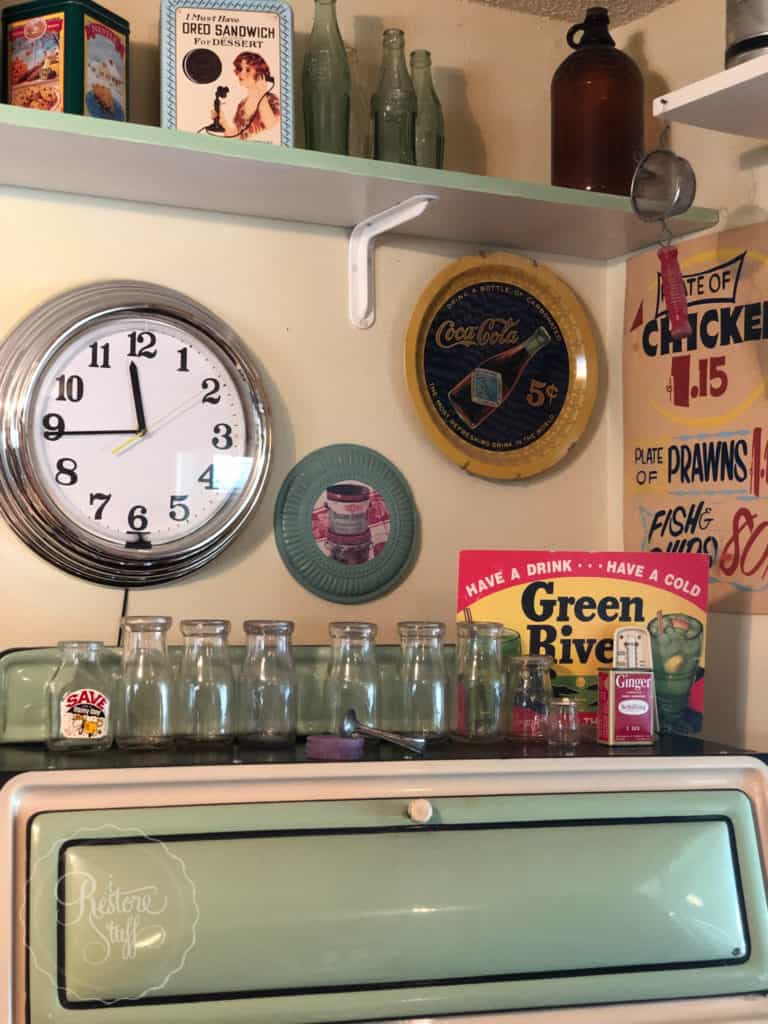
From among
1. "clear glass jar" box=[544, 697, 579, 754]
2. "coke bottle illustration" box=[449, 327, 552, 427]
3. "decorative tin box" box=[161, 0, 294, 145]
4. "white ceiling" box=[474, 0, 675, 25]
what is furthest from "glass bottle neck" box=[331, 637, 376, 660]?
"white ceiling" box=[474, 0, 675, 25]

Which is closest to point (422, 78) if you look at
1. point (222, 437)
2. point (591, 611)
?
point (222, 437)

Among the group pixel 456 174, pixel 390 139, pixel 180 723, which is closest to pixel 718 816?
pixel 180 723

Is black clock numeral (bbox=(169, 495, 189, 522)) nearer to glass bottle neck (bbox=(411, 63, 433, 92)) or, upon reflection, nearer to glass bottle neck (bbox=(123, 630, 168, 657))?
glass bottle neck (bbox=(123, 630, 168, 657))

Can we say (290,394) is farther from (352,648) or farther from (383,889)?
(383,889)

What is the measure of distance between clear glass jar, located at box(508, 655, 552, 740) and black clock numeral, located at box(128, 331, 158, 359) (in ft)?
2.37

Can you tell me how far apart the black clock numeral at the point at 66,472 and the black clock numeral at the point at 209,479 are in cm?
19

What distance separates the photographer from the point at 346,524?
2031mm

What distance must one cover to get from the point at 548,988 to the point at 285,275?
117cm

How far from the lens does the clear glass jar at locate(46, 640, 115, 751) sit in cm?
153

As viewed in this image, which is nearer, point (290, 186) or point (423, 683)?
point (423, 683)

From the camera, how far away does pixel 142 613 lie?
189 cm

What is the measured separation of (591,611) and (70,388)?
83 centimetres

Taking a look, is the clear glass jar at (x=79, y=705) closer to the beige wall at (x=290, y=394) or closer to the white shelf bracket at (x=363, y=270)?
the beige wall at (x=290, y=394)

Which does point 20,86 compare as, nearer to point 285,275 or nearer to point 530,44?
point 285,275
